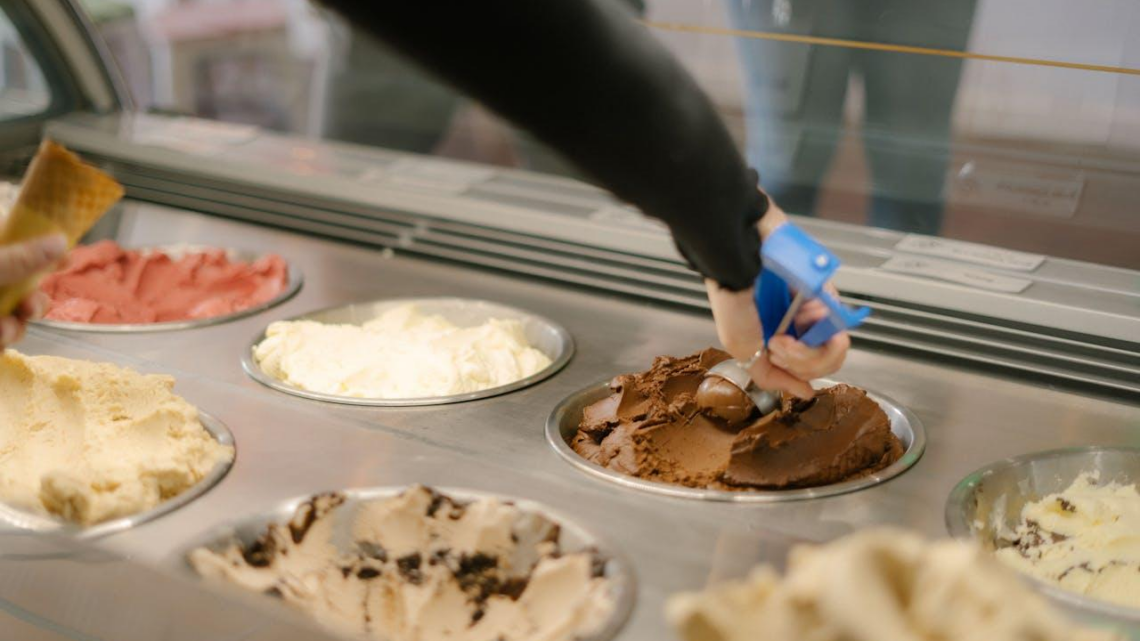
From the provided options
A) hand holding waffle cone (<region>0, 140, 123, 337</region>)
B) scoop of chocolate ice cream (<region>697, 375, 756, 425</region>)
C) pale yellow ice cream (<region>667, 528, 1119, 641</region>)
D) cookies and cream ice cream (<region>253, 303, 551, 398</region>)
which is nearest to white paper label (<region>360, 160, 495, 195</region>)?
cookies and cream ice cream (<region>253, 303, 551, 398</region>)

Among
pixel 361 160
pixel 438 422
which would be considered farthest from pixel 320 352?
pixel 361 160

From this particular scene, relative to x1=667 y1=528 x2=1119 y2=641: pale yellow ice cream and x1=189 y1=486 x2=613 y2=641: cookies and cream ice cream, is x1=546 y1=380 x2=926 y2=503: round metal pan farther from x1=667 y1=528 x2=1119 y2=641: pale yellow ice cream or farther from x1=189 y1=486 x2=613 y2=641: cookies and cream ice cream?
x1=667 y1=528 x2=1119 y2=641: pale yellow ice cream

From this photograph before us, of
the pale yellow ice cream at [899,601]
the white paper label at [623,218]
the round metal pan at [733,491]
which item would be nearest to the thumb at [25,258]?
the round metal pan at [733,491]

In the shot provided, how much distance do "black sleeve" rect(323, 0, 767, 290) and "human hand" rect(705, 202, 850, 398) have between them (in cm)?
9

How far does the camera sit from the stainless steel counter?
1.28 meters

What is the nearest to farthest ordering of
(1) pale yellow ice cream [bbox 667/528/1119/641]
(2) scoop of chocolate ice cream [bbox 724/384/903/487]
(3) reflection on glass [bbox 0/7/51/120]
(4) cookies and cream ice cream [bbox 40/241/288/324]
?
(1) pale yellow ice cream [bbox 667/528/1119/641] < (2) scoop of chocolate ice cream [bbox 724/384/903/487] < (4) cookies and cream ice cream [bbox 40/241/288/324] < (3) reflection on glass [bbox 0/7/51/120]

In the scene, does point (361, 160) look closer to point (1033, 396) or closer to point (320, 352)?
point (320, 352)

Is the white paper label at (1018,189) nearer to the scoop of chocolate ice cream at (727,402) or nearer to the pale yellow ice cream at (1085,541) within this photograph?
the pale yellow ice cream at (1085,541)

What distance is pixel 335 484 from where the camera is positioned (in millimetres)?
1407

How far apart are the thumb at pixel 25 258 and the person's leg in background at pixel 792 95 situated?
133cm

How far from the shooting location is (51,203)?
4.07 ft

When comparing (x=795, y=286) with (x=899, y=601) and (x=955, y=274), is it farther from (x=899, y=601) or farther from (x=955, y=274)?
(x=955, y=274)

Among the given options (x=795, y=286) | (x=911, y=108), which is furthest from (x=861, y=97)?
(x=795, y=286)

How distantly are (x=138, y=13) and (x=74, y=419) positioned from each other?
2010 mm
